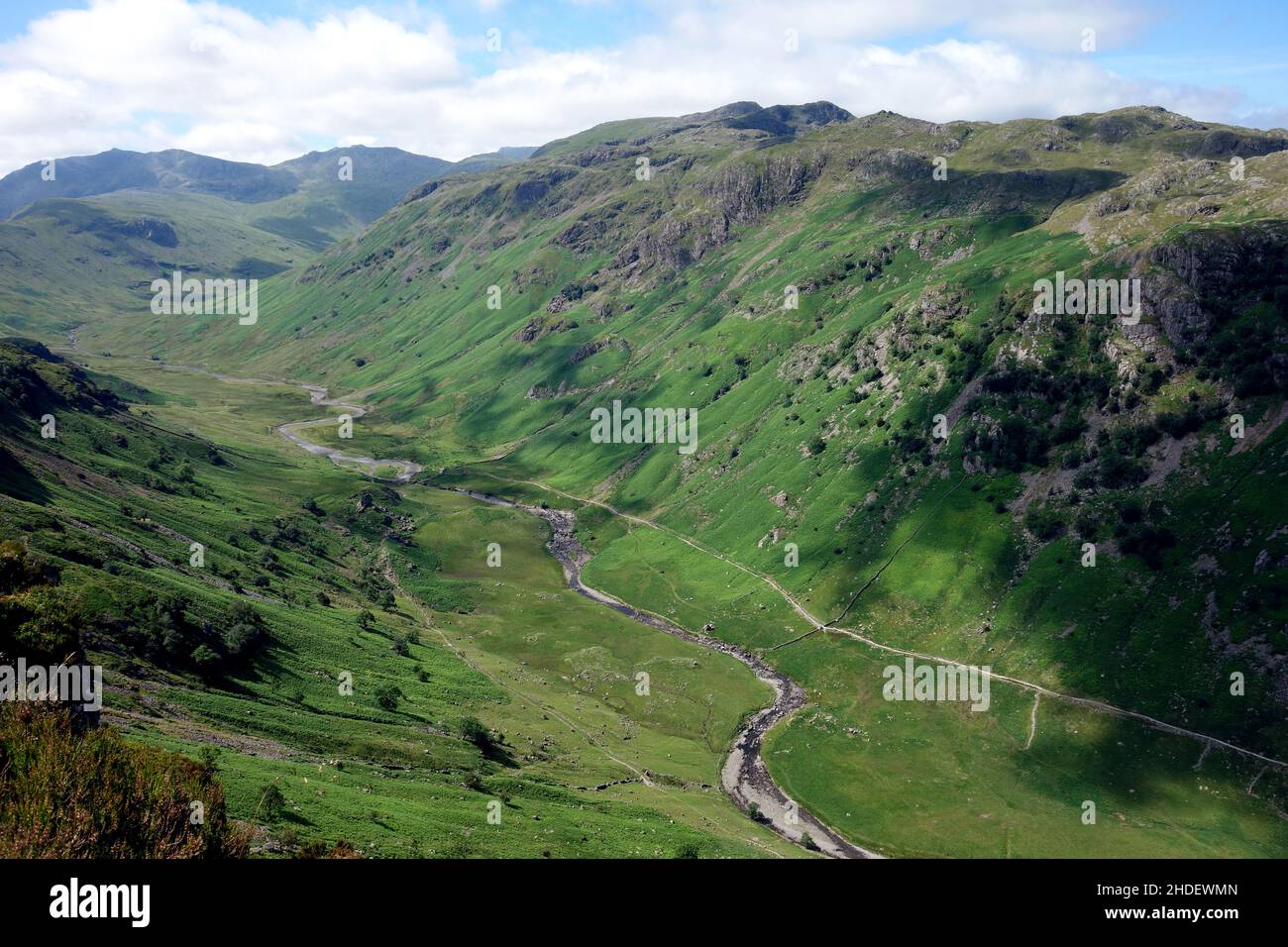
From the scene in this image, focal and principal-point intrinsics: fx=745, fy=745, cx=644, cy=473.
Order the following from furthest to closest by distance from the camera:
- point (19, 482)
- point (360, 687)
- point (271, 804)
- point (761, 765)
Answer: point (19, 482) < point (761, 765) < point (360, 687) < point (271, 804)

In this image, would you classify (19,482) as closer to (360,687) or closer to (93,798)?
(360,687)

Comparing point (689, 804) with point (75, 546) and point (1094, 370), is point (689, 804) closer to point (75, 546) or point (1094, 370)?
point (75, 546)

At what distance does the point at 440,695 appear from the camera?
129 metres

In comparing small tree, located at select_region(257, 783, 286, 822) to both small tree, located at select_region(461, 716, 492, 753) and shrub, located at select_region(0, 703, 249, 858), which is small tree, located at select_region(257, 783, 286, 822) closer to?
shrub, located at select_region(0, 703, 249, 858)

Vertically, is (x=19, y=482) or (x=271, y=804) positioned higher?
(x=19, y=482)

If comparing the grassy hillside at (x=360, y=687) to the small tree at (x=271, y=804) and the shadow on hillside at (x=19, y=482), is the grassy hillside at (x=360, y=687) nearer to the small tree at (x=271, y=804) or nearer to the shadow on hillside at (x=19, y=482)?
the small tree at (x=271, y=804)

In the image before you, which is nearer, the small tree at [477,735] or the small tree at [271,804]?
the small tree at [271,804]

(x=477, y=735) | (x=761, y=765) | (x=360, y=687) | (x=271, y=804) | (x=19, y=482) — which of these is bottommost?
(x=761, y=765)

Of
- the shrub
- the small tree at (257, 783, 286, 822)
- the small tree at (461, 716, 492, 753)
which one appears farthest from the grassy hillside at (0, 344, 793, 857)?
the shrub

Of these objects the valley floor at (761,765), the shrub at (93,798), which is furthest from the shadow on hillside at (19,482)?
the shrub at (93,798)

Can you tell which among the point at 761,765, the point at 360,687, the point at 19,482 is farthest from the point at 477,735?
the point at 19,482

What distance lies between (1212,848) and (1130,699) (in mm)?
27757

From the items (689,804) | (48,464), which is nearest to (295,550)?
(48,464)

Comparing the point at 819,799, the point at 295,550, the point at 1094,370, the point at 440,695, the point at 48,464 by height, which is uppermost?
the point at 1094,370
